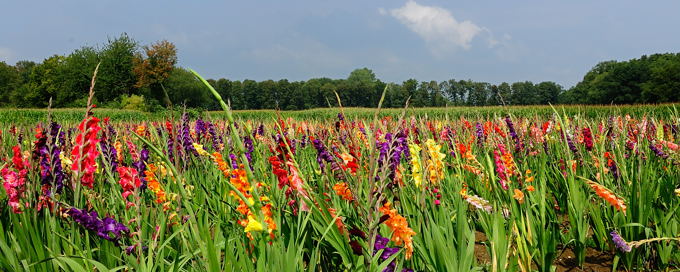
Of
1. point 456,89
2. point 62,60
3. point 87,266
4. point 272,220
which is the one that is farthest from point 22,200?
point 456,89

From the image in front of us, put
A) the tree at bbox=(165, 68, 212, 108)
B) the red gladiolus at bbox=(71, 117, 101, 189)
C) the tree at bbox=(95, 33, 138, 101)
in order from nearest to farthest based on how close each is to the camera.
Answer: the red gladiolus at bbox=(71, 117, 101, 189)
the tree at bbox=(95, 33, 138, 101)
the tree at bbox=(165, 68, 212, 108)

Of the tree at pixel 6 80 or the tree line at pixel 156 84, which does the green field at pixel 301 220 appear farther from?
the tree at pixel 6 80

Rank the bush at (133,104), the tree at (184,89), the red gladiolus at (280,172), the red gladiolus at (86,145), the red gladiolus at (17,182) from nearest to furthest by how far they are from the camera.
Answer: the red gladiolus at (86,145), the red gladiolus at (280,172), the red gladiolus at (17,182), the bush at (133,104), the tree at (184,89)

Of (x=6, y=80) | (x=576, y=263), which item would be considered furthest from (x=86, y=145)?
(x=6, y=80)

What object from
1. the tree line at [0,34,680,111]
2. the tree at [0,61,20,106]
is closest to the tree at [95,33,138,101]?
the tree line at [0,34,680,111]

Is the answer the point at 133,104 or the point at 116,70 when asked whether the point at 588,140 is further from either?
the point at 116,70

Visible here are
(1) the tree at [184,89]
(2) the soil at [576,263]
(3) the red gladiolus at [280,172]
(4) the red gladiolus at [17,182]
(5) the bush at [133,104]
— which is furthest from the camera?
(1) the tree at [184,89]

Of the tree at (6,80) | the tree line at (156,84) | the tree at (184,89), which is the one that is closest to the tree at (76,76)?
the tree line at (156,84)

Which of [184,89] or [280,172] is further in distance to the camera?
[184,89]

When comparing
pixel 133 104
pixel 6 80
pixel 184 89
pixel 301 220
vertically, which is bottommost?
pixel 301 220

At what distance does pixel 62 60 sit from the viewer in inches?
3017

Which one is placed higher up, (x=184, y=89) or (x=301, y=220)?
(x=184, y=89)

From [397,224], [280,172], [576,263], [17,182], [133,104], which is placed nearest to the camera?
[397,224]

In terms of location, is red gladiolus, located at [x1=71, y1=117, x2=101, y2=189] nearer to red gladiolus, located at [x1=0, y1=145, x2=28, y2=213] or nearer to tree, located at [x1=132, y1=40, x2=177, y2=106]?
red gladiolus, located at [x1=0, y1=145, x2=28, y2=213]
